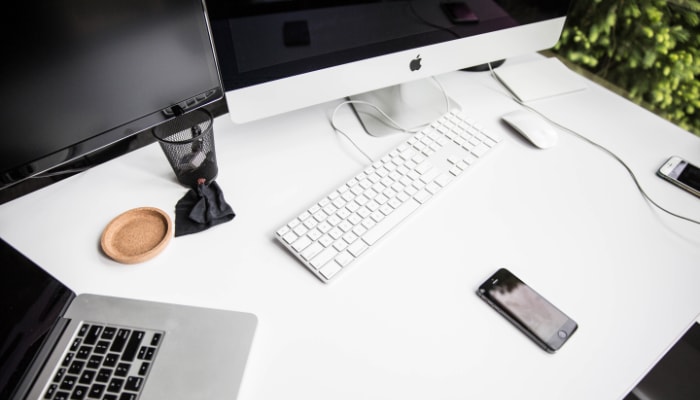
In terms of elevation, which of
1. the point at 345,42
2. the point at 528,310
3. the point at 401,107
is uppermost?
the point at 345,42

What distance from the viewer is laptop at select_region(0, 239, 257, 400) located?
489 millimetres

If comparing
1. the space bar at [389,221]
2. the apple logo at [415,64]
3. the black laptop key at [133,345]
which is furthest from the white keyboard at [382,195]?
the black laptop key at [133,345]

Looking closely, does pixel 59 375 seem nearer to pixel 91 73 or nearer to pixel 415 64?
pixel 91 73

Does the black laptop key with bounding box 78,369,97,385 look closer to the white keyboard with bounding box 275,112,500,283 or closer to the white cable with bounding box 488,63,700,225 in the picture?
the white keyboard with bounding box 275,112,500,283

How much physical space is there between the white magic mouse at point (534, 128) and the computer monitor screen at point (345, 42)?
14cm

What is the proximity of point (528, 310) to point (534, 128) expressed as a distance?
414 mm

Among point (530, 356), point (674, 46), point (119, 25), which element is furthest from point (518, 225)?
point (674, 46)

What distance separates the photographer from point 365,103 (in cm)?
88

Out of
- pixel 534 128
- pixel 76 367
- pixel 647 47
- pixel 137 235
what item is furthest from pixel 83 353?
pixel 647 47

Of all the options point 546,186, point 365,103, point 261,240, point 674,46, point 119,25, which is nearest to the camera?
point 119,25

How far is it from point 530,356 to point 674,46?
1.31m

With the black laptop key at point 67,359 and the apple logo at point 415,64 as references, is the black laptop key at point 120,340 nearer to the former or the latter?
the black laptop key at point 67,359

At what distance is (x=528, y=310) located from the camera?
59cm

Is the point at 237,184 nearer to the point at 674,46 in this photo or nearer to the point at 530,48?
the point at 530,48
